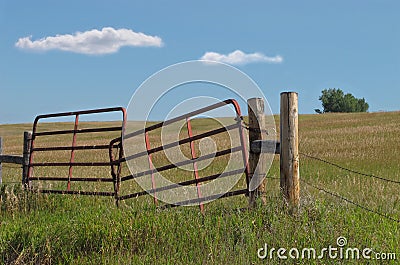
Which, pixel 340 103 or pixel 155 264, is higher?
pixel 340 103

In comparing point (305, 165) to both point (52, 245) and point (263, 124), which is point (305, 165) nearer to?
point (263, 124)

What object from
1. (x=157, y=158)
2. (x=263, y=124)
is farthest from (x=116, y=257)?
(x=157, y=158)

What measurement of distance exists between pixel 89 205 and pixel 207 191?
2.48 meters

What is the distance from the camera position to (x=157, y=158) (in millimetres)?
21453

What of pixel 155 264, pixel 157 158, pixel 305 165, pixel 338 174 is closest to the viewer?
pixel 155 264

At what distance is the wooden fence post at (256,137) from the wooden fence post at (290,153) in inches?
13.1

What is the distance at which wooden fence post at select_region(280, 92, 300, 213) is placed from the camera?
6.28 meters
